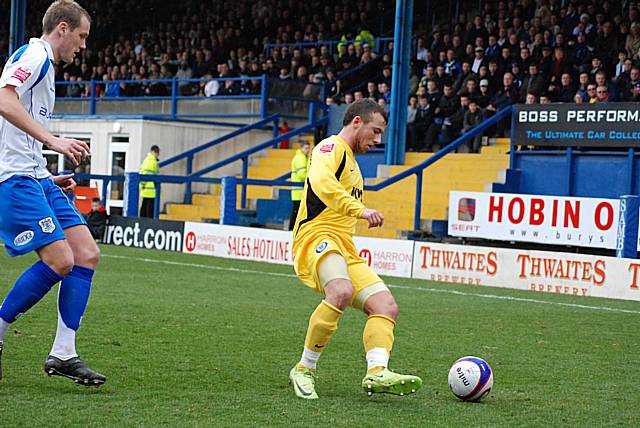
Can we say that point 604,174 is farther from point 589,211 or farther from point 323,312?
point 323,312

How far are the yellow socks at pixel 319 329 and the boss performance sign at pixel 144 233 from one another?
1268cm

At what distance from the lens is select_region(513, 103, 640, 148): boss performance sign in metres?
16.4

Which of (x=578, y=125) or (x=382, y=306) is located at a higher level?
(x=578, y=125)

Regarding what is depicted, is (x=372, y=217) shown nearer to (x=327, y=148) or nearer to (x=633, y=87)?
(x=327, y=148)

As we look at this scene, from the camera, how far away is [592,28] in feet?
65.7

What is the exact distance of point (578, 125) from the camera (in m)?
16.9

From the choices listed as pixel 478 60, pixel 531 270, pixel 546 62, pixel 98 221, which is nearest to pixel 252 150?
pixel 98 221

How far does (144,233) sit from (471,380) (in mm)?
13827

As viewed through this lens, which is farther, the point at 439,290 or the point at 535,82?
the point at 535,82

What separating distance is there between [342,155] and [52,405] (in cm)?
204

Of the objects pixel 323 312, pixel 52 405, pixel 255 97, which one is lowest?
pixel 52 405

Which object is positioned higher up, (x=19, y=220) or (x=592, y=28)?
(x=592, y=28)

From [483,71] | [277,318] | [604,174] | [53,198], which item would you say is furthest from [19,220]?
[483,71]

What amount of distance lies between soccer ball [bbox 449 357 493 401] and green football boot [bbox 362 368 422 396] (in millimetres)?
332
